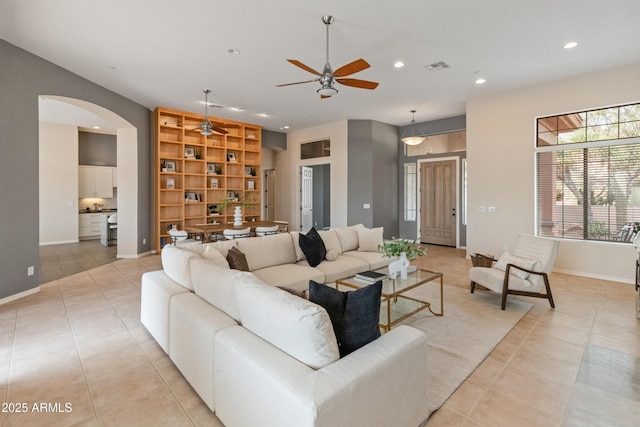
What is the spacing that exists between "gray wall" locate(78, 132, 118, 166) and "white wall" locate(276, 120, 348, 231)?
5.05m

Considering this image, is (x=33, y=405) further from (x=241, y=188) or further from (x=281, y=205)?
(x=281, y=205)

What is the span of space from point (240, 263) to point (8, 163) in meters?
3.44

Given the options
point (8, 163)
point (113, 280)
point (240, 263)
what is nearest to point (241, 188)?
point (113, 280)

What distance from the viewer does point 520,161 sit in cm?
568

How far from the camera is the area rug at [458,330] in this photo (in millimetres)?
2285

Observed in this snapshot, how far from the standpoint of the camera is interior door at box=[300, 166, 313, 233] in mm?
9358

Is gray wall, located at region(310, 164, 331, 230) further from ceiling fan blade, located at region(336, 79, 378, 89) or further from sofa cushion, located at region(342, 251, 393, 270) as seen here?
ceiling fan blade, located at region(336, 79, 378, 89)

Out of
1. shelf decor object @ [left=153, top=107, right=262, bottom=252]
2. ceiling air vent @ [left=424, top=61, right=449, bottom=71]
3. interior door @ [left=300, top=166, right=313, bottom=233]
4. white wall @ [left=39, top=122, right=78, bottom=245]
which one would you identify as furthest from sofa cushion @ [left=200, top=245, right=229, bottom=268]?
white wall @ [left=39, top=122, right=78, bottom=245]

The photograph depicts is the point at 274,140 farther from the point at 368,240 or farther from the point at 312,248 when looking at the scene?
the point at 312,248

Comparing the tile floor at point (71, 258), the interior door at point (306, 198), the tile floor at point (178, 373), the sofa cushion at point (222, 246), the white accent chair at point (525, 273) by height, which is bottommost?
the tile floor at point (178, 373)

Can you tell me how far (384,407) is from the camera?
4.79 ft

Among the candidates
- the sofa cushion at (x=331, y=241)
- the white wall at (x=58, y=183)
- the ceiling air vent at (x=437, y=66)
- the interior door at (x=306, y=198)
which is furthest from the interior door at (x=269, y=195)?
the ceiling air vent at (x=437, y=66)

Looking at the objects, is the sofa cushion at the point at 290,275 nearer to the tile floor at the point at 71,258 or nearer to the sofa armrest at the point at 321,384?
the sofa armrest at the point at 321,384

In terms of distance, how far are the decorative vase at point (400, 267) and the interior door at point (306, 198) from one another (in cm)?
611
